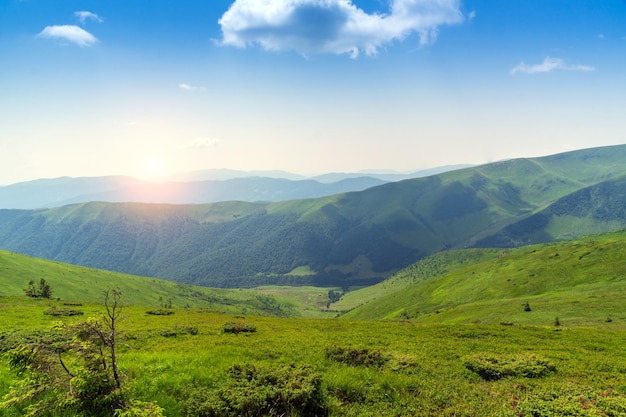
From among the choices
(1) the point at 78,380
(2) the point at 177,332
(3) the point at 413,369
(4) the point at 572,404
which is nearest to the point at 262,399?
(1) the point at 78,380

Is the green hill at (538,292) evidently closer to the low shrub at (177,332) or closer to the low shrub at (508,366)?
the low shrub at (508,366)

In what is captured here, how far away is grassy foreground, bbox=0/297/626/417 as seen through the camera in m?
17.3

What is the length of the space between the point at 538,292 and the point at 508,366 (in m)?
91.7

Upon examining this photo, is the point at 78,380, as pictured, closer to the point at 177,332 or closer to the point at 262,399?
the point at 262,399

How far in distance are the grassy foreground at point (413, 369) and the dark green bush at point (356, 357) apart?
3.6 inches

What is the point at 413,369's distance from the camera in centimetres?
2417

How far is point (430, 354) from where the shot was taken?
29359 millimetres

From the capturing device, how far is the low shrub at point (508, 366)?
23.7m

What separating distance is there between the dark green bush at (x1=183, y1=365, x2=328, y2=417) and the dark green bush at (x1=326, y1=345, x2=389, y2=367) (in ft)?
23.4

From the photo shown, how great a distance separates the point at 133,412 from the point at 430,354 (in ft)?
83.0

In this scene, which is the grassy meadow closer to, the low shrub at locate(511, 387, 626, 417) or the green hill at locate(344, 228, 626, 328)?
the low shrub at locate(511, 387, 626, 417)

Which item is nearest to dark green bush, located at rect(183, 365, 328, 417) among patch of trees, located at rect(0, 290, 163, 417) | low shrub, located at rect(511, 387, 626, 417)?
patch of trees, located at rect(0, 290, 163, 417)

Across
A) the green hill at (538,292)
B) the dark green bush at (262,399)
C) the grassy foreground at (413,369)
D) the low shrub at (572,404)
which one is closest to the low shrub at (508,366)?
the grassy foreground at (413,369)

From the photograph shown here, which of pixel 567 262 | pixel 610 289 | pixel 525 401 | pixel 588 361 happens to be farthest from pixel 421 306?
pixel 525 401
